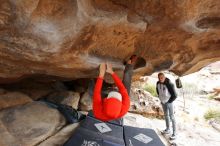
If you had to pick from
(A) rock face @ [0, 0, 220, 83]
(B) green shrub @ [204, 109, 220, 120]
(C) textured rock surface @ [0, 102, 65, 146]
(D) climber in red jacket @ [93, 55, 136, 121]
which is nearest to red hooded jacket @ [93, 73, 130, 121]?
(D) climber in red jacket @ [93, 55, 136, 121]

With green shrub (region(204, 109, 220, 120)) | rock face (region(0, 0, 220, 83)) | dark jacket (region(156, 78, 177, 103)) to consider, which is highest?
rock face (region(0, 0, 220, 83))

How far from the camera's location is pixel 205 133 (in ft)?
27.3

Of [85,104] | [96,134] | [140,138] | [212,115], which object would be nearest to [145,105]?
[85,104]

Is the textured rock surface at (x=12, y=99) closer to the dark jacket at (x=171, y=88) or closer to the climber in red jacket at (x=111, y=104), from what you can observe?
the climber in red jacket at (x=111, y=104)

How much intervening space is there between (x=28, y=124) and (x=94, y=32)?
213 centimetres

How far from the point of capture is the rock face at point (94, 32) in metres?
3.69

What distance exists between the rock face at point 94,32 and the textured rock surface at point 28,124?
70 centimetres

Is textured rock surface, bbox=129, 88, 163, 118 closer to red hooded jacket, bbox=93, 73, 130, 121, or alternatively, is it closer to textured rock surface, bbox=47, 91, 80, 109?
textured rock surface, bbox=47, 91, 80, 109

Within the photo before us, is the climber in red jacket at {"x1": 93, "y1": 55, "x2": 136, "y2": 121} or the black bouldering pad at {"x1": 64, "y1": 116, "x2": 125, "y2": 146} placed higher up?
the climber in red jacket at {"x1": 93, "y1": 55, "x2": 136, "y2": 121}

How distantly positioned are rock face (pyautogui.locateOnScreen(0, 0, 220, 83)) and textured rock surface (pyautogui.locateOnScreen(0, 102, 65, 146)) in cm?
70

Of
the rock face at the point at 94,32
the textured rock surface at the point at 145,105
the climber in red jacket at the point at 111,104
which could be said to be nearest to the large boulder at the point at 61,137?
the climber in red jacket at the point at 111,104

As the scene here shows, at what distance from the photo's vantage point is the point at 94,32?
426cm

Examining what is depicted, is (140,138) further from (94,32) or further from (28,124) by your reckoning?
(94,32)

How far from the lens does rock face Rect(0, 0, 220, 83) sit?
3.69m
